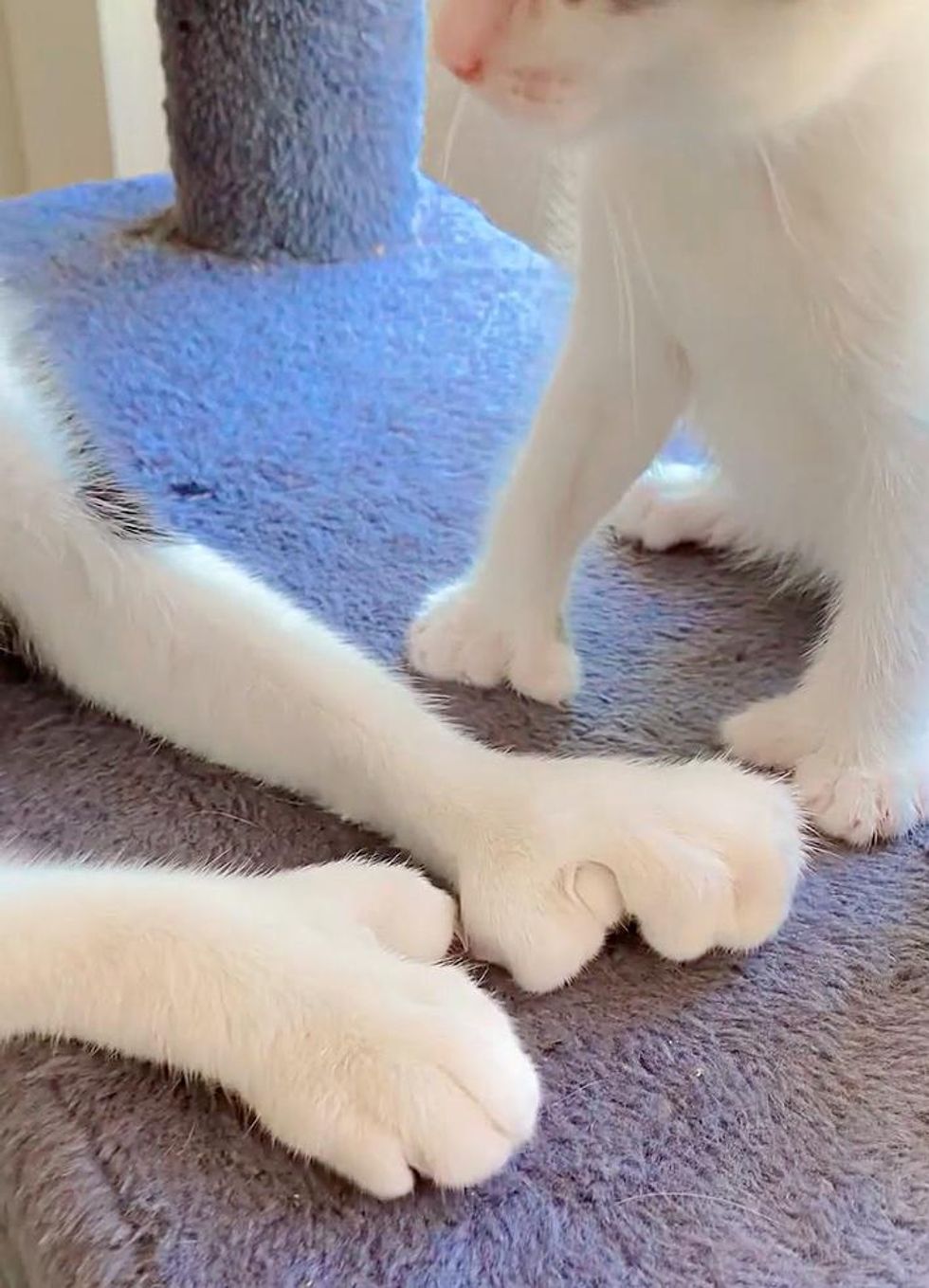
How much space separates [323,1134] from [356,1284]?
5cm

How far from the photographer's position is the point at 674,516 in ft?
3.30

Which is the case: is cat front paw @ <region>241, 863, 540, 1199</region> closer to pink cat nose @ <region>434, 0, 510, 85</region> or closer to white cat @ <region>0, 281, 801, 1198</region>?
white cat @ <region>0, 281, 801, 1198</region>

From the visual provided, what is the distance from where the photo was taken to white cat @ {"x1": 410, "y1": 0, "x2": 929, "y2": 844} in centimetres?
59

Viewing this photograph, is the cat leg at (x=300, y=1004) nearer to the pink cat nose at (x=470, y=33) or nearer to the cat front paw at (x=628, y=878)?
the cat front paw at (x=628, y=878)

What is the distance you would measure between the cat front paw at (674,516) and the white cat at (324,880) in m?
0.28

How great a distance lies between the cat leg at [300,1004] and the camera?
1.82ft

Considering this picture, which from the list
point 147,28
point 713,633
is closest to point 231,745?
point 713,633

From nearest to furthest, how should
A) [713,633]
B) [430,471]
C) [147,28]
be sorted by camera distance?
[713,633] → [430,471] → [147,28]

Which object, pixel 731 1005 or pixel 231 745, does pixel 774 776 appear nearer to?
pixel 731 1005

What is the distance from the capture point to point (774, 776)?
80 cm

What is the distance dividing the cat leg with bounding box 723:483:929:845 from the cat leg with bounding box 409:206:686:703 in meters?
0.14

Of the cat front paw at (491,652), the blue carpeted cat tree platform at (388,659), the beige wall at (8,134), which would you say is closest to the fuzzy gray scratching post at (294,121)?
the blue carpeted cat tree platform at (388,659)

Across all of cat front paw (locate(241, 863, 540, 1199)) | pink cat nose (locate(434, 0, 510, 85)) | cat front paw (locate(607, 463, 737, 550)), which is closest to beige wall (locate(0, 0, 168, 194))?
cat front paw (locate(607, 463, 737, 550))

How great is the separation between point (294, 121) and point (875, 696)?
0.75m
